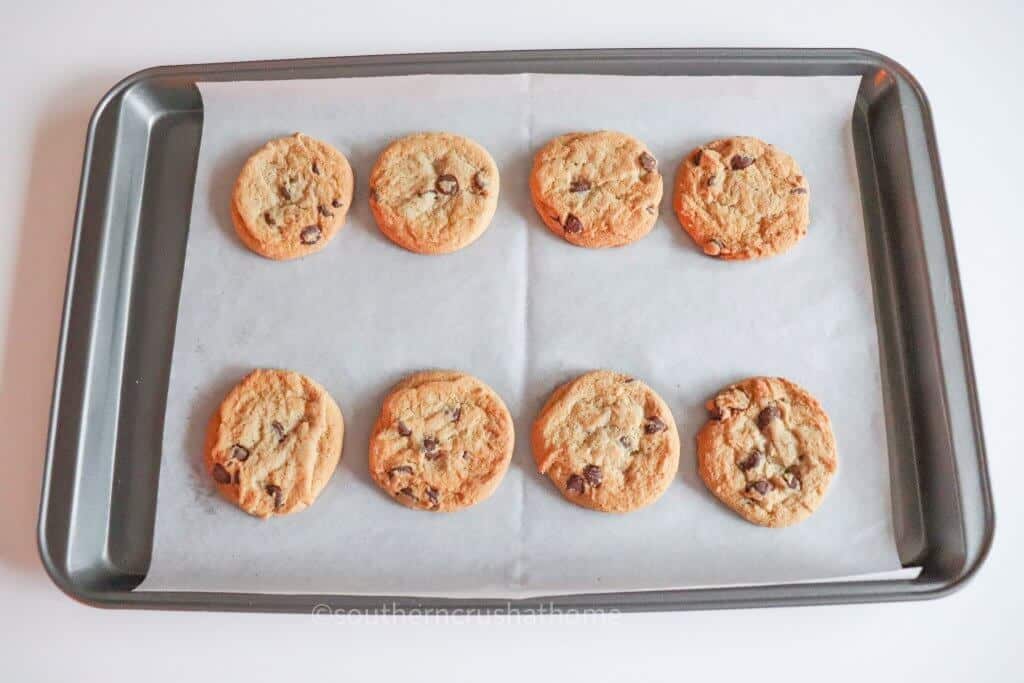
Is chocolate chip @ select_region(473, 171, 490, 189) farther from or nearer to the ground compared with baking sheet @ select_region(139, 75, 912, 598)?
farther from the ground

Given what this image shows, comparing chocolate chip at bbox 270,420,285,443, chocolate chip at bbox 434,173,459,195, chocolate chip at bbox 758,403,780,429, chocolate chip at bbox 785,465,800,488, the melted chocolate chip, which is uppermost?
chocolate chip at bbox 434,173,459,195

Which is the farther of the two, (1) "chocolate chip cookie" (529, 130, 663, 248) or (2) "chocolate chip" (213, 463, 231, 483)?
(1) "chocolate chip cookie" (529, 130, 663, 248)

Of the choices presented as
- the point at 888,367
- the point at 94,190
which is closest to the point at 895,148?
the point at 888,367

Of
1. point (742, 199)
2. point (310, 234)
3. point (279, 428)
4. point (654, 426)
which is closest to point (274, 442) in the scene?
point (279, 428)

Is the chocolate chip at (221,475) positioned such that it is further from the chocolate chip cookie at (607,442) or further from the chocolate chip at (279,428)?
the chocolate chip cookie at (607,442)

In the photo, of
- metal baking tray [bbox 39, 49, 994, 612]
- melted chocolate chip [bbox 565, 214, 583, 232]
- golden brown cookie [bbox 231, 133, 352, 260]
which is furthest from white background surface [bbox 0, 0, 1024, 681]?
melted chocolate chip [bbox 565, 214, 583, 232]

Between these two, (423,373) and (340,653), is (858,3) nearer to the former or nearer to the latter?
(423,373)

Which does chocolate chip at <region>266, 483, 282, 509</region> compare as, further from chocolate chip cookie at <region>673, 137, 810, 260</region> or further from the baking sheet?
chocolate chip cookie at <region>673, 137, 810, 260</region>
